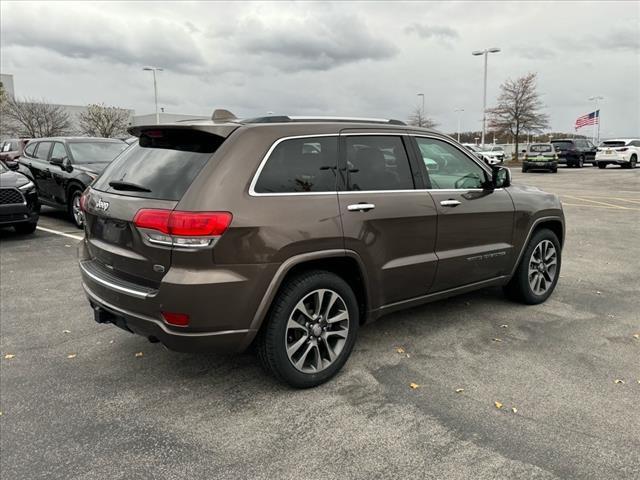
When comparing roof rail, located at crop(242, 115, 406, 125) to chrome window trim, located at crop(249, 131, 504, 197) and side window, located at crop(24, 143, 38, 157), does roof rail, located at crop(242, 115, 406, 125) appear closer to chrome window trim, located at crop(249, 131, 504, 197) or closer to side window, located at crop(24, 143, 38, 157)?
chrome window trim, located at crop(249, 131, 504, 197)

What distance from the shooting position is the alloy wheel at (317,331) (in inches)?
133

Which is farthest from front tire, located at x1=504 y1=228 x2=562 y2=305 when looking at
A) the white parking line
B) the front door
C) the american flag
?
the american flag

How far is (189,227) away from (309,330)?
1.07 metres

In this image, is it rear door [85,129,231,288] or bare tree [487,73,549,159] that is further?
bare tree [487,73,549,159]

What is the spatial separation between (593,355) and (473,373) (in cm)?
107

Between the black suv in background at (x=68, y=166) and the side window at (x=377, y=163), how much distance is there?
22.0 feet

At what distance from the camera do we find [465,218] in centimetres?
431

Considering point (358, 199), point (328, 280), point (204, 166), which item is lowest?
point (328, 280)

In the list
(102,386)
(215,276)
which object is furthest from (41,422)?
(215,276)

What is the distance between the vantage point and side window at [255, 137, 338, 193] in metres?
3.21

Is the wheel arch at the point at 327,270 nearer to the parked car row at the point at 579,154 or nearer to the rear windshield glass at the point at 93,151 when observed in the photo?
the rear windshield glass at the point at 93,151

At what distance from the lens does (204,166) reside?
3.08m

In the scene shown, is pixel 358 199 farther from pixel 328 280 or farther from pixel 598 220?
pixel 598 220

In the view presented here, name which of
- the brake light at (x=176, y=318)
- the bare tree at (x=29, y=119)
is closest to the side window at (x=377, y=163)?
the brake light at (x=176, y=318)
